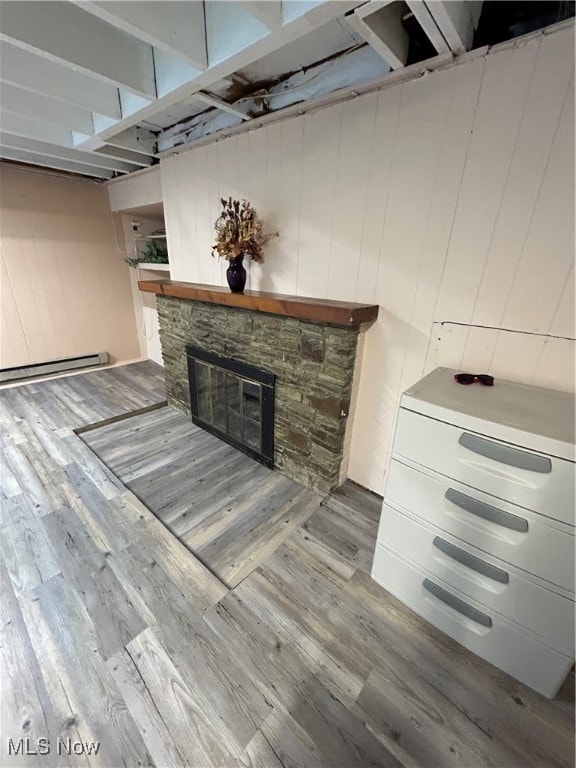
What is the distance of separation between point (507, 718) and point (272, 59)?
2895mm

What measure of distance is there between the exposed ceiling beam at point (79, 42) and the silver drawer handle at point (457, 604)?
2.73 meters

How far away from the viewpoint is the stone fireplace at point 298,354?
1.68m

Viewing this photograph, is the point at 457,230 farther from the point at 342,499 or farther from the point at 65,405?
the point at 65,405

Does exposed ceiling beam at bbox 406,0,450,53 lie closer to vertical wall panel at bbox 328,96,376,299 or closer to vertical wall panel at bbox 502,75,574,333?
vertical wall panel at bbox 328,96,376,299

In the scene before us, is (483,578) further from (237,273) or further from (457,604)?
(237,273)

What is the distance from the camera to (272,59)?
56.3 inches

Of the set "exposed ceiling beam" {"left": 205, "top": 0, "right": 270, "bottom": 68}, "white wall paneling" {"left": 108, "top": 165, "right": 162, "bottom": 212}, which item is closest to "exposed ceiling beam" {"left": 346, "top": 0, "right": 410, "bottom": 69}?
"exposed ceiling beam" {"left": 205, "top": 0, "right": 270, "bottom": 68}

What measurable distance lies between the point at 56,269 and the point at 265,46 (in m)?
3.66

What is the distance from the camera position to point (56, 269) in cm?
358

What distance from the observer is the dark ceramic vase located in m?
2.02

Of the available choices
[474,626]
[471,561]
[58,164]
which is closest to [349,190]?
[471,561]

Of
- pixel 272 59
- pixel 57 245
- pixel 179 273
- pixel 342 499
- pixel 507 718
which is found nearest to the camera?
pixel 507 718

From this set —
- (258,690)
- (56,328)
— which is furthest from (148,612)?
(56,328)
